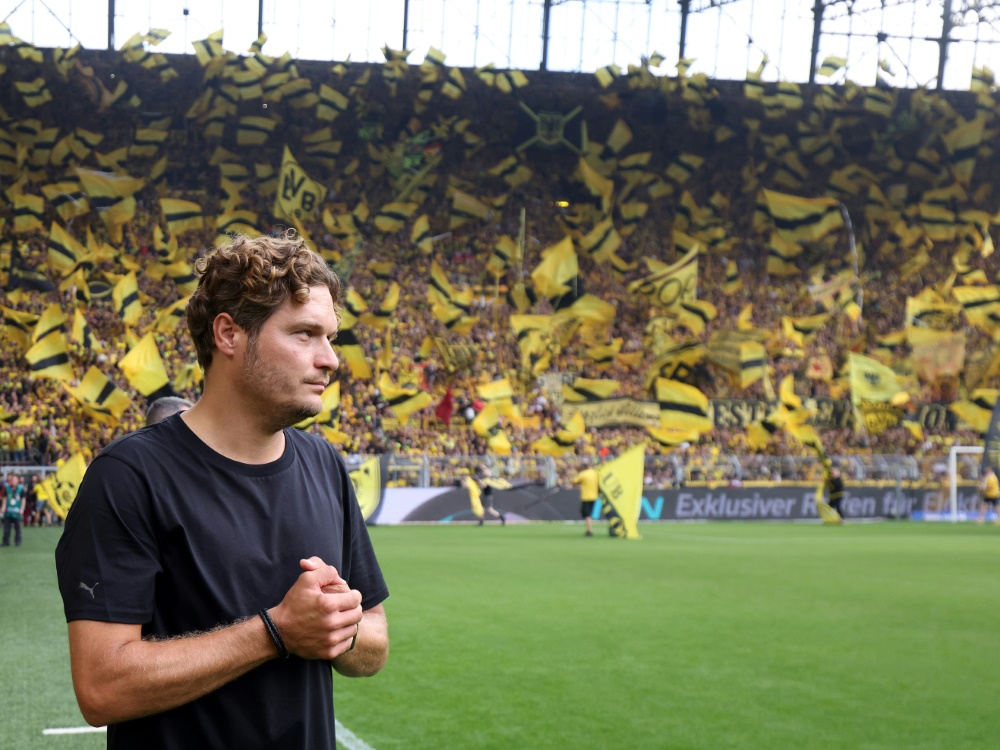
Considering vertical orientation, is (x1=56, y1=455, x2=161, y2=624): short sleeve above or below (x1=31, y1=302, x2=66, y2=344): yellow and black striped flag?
above

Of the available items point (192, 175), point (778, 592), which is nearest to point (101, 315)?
point (192, 175)

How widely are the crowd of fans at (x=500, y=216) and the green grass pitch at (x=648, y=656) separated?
1534 cm

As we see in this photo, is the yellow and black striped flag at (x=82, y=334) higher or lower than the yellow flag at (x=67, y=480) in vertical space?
higher

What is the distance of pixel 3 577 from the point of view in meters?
15.9

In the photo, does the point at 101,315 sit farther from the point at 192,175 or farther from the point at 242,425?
the point at 242,425

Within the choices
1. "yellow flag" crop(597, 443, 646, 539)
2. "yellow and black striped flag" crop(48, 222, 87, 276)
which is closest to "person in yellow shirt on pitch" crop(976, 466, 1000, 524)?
"yellow flag" crop(597, 443, 646, 539)

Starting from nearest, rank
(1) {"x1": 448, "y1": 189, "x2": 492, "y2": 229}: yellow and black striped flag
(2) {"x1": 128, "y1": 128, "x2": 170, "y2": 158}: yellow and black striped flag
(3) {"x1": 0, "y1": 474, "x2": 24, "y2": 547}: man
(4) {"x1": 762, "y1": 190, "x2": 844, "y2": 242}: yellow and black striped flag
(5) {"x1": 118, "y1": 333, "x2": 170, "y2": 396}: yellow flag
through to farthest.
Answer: (3) {"x1": 0, "y1": 474, "x2": 24, "y2": 547}: man → (5) {"x1": 118, "y1": 333, "x2": 170, "y2": 396}: yellow flag → (2) {"x1": 128, "y1": 128, "x2": 170, "y2": 158}: yellow and black striped flag → (4) {"x1": 762, "y1": 190, "x2": 844, "y2": 242}: yellow and black striped flag → (1) {"x1": 448, "y1": 189, "x2": 492, "y2": 229}: yellow and black striped flag

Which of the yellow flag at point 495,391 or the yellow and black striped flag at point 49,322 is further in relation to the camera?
the yellow flag at point 495,391

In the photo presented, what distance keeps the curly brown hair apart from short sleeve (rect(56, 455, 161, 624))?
377 mm

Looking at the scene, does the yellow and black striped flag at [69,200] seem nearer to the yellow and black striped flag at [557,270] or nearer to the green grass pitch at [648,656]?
the yellow and black striped flag at [557,270]

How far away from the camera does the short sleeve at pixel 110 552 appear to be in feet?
7.66

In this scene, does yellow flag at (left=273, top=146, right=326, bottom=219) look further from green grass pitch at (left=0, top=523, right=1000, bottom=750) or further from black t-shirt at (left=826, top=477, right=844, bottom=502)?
green grass pitch at (left=0, top=523, right=1000, bottom=750)

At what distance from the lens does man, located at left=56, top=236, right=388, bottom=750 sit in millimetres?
2348

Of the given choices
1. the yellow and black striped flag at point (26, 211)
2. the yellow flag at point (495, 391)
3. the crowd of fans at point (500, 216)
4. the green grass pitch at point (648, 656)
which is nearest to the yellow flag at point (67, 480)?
the green grass pitch at point (648, 656)
